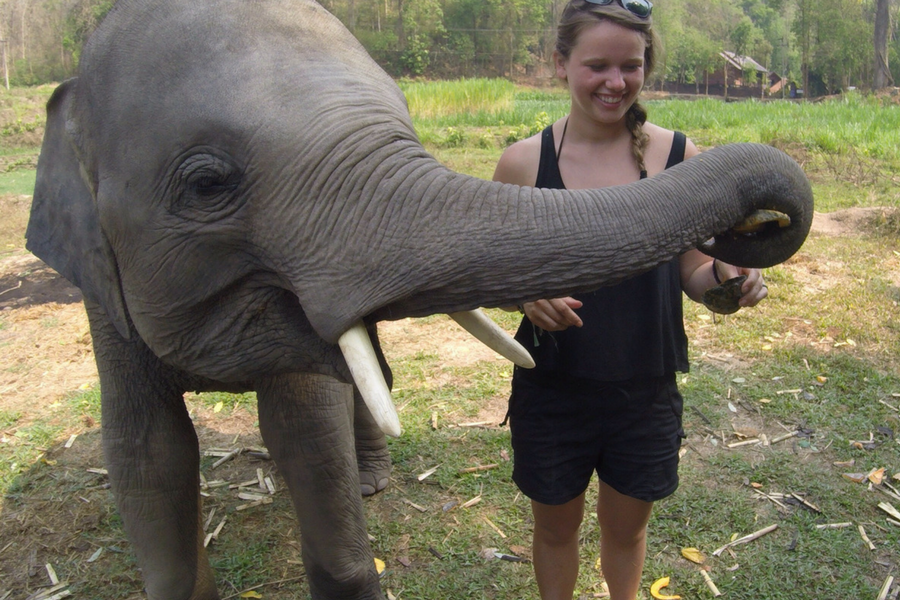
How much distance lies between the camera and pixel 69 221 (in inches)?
83.7

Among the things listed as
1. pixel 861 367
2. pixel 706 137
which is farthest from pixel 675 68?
pixel 861 367

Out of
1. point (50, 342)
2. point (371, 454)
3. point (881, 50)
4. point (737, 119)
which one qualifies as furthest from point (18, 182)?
point (881, 50)

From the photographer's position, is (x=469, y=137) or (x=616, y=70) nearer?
(x=616, y=70)

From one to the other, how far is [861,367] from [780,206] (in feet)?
11.7

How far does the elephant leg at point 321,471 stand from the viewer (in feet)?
8.66

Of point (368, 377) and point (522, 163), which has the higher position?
point (522, 163)

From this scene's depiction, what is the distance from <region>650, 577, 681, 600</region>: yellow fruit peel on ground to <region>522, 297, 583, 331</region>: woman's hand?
4.78 feet

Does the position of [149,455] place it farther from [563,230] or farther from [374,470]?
[563,230]

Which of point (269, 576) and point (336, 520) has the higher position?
point (336, 520)

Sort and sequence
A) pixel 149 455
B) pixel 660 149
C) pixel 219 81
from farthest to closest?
pixel 149 455
pixel 660 149
pixel 219 81

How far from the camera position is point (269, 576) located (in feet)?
10.6

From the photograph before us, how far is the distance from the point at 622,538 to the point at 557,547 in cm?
22

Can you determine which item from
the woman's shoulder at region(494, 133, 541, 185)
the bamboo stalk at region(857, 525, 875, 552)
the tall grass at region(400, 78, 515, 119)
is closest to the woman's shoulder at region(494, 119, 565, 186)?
the woman's shoulder at region(494, 133, 541, 185)

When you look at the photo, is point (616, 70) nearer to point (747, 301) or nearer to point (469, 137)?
point (747, 301)
